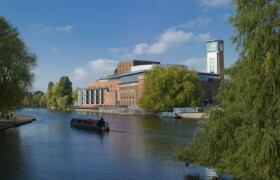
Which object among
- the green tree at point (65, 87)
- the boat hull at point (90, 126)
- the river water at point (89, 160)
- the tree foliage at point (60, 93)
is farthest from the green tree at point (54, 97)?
the river water at point (89, 160)

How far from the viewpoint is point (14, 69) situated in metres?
44.9

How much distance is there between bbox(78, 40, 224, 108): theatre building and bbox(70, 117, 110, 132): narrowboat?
2538 inches

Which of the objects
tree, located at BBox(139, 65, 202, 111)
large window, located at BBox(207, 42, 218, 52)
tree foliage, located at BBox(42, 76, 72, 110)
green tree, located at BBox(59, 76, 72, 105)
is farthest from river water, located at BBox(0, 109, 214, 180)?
green tree, located at BBox(59, 76, 72, 105)

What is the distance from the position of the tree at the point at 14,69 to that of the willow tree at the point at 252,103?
31.1m

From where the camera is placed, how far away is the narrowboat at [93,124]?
52.8 m

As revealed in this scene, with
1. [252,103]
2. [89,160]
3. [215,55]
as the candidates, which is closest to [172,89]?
[89,160]

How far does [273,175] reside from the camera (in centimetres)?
1269

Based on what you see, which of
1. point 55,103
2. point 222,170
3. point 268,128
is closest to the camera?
point 268,128

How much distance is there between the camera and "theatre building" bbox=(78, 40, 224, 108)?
128375mm

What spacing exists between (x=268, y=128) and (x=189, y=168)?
12.3 meters

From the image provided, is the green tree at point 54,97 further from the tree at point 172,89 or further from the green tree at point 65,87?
the tree at point 172,89

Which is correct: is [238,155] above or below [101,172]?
above

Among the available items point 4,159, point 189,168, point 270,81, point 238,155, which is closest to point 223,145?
point 238,155

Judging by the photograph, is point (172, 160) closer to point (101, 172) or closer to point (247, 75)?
point (101, 172)
